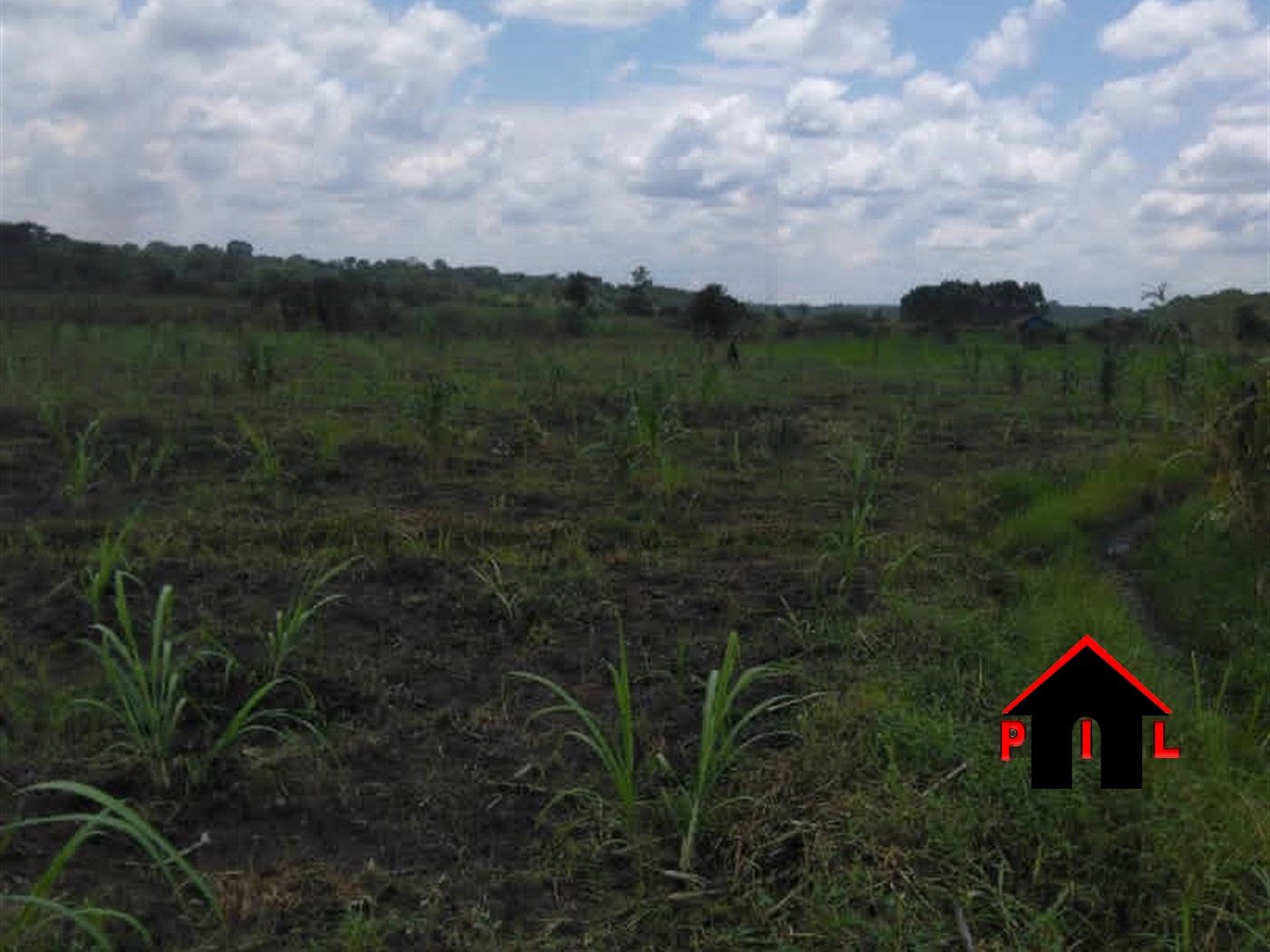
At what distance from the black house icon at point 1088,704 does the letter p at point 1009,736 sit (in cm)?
20

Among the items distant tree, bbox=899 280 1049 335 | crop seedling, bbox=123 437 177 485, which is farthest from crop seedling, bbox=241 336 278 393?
distant tree, bbox=899 280 1049 335

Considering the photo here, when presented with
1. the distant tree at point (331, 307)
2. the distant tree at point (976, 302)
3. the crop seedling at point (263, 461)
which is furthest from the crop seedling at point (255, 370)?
the distant tree at point (976, 302)

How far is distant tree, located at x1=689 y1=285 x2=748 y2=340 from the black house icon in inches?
644

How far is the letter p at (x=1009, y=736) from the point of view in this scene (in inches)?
119

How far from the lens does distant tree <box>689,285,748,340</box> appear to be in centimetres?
1898

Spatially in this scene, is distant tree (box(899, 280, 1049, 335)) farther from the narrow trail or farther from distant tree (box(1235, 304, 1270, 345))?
the narrow trail

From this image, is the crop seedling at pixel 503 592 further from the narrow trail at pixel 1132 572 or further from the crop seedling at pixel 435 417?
the narrow trail at pixel 1132 572

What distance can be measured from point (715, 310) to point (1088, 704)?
16946 millimetres

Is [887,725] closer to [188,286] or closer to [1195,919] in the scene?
[1195,919]

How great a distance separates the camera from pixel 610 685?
3.74 m

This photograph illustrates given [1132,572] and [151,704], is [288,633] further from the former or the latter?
[1132,572]

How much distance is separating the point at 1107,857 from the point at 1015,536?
363cm

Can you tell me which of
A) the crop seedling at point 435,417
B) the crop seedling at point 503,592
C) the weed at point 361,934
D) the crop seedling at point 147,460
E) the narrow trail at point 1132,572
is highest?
the crop seedling at point 435,417

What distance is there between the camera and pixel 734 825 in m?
2.79
